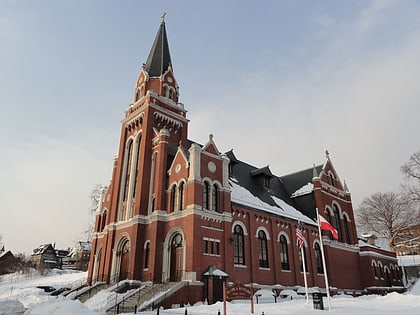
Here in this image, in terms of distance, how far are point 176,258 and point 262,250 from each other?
9317mm

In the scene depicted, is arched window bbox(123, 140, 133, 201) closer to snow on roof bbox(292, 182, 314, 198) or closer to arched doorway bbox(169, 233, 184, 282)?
arched doorway bbox(169, 233, 184, 282)

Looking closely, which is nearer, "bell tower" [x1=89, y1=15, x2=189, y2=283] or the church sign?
the church sign

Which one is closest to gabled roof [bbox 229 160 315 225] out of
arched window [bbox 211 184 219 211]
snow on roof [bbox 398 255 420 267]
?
arched window [bbox 211 184 219 211]

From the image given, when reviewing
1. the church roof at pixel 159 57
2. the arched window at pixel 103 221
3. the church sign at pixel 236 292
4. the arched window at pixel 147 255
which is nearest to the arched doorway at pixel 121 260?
the arched window at pixel 147 255

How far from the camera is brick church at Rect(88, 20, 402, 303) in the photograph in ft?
88.1

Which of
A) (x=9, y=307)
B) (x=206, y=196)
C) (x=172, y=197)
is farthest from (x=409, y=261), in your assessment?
(x=9, y=307)

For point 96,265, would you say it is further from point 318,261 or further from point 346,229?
point 346,229

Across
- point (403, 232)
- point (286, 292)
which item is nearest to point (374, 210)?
point (403, 232)

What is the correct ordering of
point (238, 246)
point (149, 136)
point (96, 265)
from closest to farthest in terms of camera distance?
1. point (238, 246)
2. point (149, 136)
3. point (96, 265)

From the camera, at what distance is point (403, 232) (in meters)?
54.3

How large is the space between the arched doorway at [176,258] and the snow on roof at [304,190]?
20632 mm

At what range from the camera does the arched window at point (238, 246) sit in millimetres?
29367

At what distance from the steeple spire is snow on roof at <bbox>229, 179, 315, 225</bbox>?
49.0ft

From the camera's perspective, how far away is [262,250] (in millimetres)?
32156
